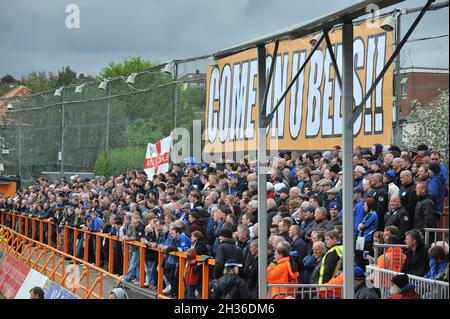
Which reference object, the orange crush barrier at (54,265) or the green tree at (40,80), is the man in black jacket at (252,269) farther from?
the green tree at (40,80)

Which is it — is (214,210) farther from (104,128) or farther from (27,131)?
(27,131)

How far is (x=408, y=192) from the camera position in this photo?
11.1m

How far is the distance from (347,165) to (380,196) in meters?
4.24

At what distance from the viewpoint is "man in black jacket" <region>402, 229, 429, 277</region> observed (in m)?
8.94

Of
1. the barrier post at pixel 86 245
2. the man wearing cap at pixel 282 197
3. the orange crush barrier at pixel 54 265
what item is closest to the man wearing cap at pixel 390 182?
→ the man wearing cap at pixel 282 197

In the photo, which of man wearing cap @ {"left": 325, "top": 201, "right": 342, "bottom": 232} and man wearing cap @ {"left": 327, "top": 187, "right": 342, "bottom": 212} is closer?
man wearing cap @ {"left": 325, "top": 201, "right": 342, "bottom": 232}

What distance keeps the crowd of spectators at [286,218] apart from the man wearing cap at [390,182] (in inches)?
0.6

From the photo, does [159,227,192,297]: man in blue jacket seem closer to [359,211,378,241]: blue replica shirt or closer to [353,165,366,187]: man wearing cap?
[353,165,366,187]: man wearing cap

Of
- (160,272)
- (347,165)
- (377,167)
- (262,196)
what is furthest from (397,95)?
(347,165)

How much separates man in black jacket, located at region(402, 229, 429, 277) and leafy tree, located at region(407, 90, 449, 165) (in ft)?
11.5

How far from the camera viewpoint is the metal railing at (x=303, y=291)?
8852 mm

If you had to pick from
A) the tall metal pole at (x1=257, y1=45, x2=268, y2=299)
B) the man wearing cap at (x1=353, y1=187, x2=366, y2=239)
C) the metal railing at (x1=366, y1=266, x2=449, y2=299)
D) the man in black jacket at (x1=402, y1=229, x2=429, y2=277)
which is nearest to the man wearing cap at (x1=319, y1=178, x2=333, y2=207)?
the man wearing cap at (x1=353, y1=187, x2=366, y2=239)

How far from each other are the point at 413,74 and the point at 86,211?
32.9 ft
